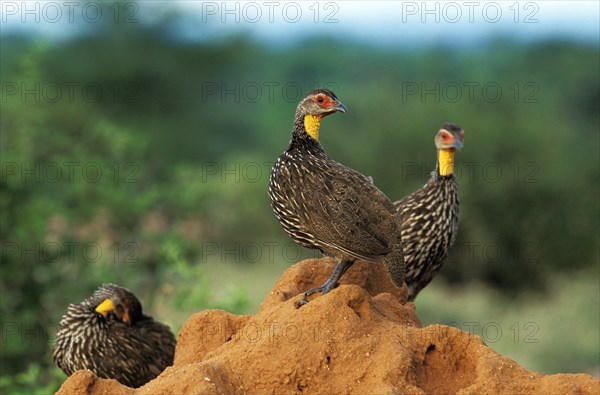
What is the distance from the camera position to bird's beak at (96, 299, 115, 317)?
796cm

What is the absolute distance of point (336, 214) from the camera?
596 cm

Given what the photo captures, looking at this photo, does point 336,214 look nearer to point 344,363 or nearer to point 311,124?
point 311,124

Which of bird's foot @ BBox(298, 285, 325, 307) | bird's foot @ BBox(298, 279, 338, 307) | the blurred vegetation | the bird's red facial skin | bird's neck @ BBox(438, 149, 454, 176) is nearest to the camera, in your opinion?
bird's foot @ BBox(298, 285, 325, 307)

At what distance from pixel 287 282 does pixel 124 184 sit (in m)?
9.35

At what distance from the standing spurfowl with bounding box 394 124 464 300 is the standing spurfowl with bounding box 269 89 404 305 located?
7.60ft

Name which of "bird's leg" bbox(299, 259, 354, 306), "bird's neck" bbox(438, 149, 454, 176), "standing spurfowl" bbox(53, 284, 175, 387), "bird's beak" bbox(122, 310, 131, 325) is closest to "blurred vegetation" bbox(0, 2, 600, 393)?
"standing spurfowl" bbox(53, 284, 175, 387)

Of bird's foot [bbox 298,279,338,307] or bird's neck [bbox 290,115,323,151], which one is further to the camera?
bird's neck [bbox 290,115,323,151]

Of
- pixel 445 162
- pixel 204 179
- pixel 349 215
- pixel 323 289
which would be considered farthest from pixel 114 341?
pixel 204 179

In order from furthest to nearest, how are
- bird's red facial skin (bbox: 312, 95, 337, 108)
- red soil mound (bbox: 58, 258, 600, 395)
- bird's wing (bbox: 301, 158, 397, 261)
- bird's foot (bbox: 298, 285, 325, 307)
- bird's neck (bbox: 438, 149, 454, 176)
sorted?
bird's neck (bbox: 438, 149, 454, 176), bird's red facial skin (bbox: 312, 95, 337, 108), bird's wing (bbox: 301, 158, 397, 261), bird's foot (bbox: 298, 285, 325, 307), red soil mound (bbox: 58, 258, 600, 395)

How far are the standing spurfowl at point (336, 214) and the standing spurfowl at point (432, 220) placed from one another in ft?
7.60

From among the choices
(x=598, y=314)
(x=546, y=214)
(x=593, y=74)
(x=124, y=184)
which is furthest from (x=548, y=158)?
(x=593, y=74)

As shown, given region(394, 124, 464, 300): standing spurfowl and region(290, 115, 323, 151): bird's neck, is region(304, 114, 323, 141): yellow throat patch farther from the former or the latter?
region(394, 124, 464, 300): standing spurfowl

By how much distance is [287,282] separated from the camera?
6211 millimetres

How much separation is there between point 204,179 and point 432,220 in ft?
31.2
